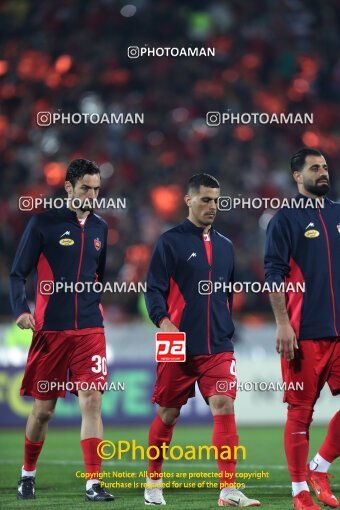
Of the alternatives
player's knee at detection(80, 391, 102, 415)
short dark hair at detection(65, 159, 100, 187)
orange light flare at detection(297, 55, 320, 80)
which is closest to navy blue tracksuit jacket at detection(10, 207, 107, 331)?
short dark hair at detection(65, 159, 100, 187)

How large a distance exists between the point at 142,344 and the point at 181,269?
7032 mm

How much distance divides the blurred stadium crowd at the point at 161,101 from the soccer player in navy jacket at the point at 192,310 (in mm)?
7495

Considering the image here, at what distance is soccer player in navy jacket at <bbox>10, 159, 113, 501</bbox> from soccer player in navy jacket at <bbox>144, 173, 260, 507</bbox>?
56cm

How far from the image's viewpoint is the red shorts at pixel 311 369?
20.4 feet

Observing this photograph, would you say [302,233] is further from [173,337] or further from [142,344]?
[142,344]

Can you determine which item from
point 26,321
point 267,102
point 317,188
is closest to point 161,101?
point 267,102

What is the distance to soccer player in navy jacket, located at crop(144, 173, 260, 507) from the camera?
682 centimetres

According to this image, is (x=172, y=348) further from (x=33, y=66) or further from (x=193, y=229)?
(x=33, y=66)

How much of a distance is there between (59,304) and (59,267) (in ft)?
0.79

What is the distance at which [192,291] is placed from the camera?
22.8 ft

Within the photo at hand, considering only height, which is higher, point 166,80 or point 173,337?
point 166,80

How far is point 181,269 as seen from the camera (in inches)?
275

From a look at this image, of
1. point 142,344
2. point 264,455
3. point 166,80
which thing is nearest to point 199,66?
point 166,80

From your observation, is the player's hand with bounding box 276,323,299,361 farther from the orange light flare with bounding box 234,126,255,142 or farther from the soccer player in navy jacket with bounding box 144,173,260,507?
the orange light flare with bounding box 234,126,255,142
